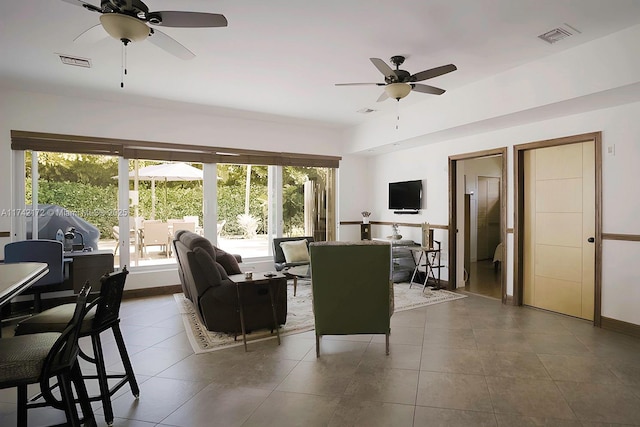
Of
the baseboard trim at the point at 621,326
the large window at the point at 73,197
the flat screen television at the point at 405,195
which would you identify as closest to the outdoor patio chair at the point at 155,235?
the large window at the point at 73,197

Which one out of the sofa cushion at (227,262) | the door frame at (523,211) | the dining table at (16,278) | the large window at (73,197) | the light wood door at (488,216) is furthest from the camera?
the light wood door at (488,216)

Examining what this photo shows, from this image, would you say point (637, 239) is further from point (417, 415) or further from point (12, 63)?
point (12, 63)

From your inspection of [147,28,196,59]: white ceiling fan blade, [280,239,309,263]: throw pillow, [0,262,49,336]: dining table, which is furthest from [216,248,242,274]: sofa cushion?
[147,28,196,59]: white ceiling fan blade

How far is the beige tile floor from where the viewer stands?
2.36 metres

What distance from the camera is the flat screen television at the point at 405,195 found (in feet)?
21.6

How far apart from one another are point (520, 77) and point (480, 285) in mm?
3542

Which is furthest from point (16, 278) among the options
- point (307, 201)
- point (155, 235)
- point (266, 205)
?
point (307, 201)

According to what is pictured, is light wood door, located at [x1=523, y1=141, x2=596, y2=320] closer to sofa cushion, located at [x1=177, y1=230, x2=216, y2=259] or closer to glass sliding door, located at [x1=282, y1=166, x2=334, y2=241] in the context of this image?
glass sliding door, located at [x1=282, y1=166, x2=334, y2=241]

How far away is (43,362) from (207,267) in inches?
82.5

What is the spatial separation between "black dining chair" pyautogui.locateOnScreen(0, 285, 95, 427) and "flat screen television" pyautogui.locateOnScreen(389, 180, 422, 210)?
221 inches

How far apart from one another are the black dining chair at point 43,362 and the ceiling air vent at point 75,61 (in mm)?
3172

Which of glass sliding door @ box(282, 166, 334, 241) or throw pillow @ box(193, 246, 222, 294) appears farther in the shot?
glass sliding door @ box(282, 166, 334, 241)

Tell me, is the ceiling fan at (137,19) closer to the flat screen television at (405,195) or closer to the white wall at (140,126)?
the white wall at (140,126)

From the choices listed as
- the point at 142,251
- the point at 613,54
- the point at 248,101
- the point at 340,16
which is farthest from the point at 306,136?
the point at 613,54
